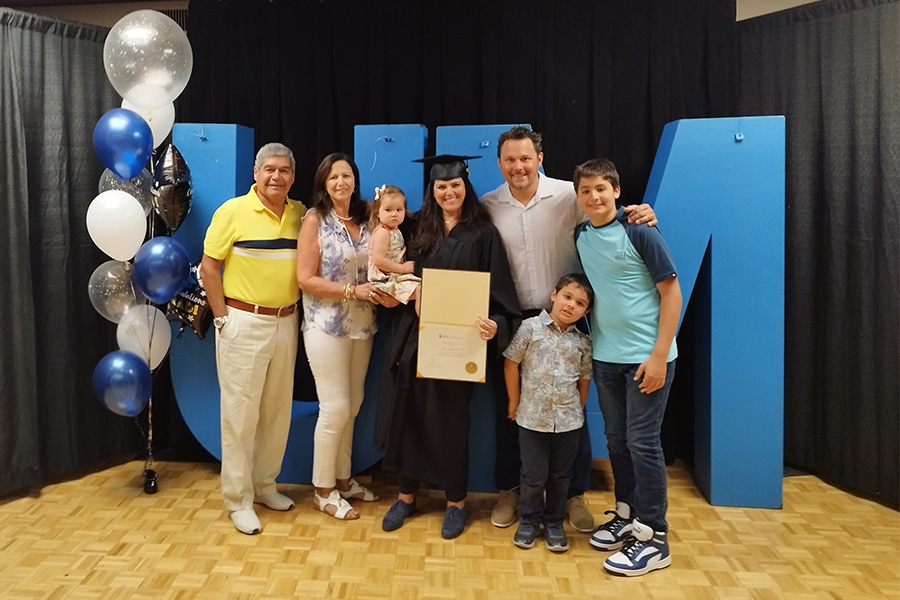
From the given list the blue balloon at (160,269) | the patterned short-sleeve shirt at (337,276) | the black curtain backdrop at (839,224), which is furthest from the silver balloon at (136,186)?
the black curtain backdrop at (839,224)

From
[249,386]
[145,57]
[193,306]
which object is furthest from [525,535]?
[145,57]

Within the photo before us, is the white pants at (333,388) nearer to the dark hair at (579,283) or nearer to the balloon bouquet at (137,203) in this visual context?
the balloon bouquet at (137,203)

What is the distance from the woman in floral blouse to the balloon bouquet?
2.05 ft

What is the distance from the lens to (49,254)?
305 cm

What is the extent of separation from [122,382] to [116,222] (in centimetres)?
69

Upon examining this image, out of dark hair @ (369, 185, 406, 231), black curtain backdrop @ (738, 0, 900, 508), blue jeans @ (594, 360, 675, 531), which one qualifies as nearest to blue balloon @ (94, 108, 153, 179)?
dark hair @ (369, 185, 406, 231)

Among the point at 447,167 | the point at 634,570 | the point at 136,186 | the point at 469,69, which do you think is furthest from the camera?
the point at 469,69

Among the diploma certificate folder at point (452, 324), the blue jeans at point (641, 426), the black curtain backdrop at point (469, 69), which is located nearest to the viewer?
the blue jeans at point (641, 426)

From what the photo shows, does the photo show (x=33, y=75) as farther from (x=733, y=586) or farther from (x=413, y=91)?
(x=733, y=586)

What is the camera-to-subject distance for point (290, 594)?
209cm

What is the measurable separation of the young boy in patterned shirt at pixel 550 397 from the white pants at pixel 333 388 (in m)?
0.66

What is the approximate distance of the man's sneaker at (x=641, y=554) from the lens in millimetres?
2229

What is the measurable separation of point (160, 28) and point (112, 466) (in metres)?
2.19

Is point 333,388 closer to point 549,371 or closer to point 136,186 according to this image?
point 549,371
